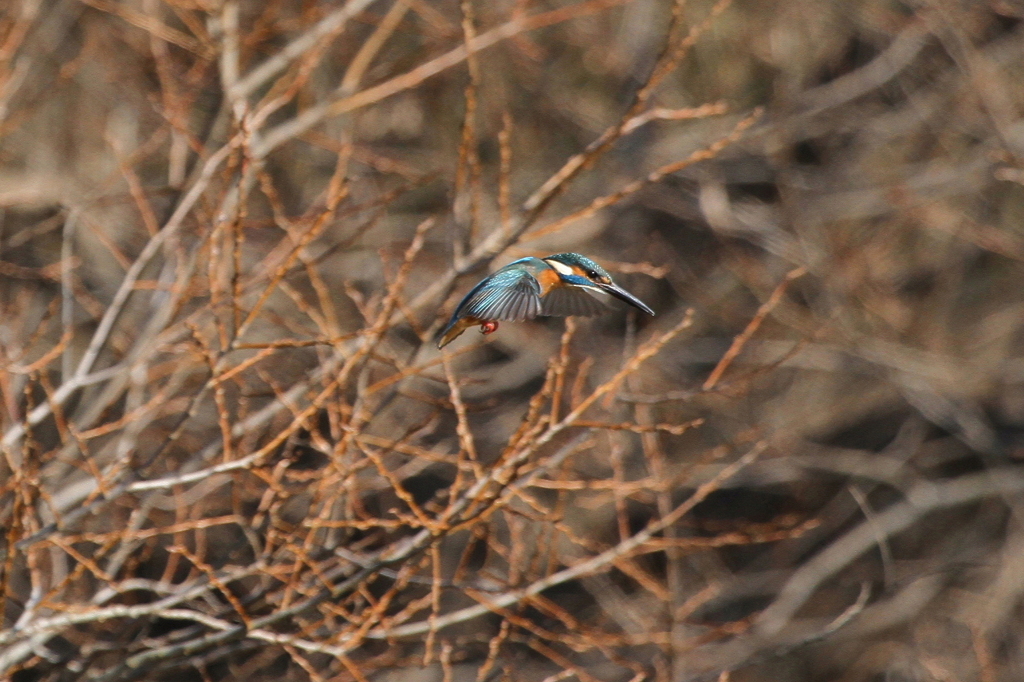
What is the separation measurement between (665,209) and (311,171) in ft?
8.48

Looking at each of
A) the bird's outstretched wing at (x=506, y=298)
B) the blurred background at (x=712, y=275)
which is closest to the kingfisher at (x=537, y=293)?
the bird's outstretched wing at (x=506, y=298)

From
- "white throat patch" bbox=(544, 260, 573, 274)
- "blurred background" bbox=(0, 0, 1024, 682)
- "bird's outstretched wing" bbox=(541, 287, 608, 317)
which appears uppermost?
"white throat patch" bbox=(544, 260, 573, 274)

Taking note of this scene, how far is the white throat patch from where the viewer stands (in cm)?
293

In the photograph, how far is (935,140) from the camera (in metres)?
8.13

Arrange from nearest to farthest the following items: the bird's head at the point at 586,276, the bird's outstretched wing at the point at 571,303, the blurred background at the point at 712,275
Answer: the bird's head at the point at 586,276
the bird's outstretched wing at the point at 571,303
the blurred background at the point at 712,275

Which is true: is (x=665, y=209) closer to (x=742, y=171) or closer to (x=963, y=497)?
(x=742, y=171)

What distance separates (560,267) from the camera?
9.80 feet

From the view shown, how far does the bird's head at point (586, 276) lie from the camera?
8.92ft

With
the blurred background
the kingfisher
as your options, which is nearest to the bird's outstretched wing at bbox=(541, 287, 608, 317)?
the kingfisher

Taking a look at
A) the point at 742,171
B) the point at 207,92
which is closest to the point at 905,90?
the point at 742,171

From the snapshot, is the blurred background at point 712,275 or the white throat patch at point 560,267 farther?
the blurred background at point 712,275

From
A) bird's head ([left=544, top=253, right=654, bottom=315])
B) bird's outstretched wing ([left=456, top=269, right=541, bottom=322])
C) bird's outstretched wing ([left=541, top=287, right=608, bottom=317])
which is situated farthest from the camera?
bird's outstretched wing ([left=541, top=287, right=608, bottom=317])

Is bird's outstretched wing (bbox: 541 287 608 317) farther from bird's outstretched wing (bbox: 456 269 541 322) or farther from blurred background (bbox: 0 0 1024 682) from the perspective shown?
blurred background (bbox: 0 0 1024 682)

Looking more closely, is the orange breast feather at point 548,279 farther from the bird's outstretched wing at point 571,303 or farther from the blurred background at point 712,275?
the blurred background at point 712,275
